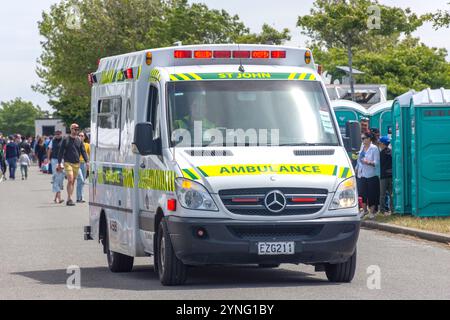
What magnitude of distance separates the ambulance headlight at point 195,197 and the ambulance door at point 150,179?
550mm

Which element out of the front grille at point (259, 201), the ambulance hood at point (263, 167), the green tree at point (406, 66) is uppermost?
the green tree at point (406, 66)

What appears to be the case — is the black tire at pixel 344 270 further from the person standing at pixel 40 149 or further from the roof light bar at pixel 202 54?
A: the person standing at pixel 40 149

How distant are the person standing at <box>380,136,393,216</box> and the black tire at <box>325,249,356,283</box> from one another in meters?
10.6

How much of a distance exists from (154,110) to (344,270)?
2533 millimetres

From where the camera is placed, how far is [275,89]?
1357 cm

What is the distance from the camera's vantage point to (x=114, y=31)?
83375 mm

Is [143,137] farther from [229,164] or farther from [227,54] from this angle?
[227,54]

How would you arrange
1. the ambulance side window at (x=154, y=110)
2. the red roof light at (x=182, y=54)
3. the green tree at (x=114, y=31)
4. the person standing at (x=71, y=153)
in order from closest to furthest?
the ambulance side window at (x=154, y=110) < the red roof light at (x=182, y=54) < the person standing at (x=71, y=153) < the green tree at (x=114, y=31)

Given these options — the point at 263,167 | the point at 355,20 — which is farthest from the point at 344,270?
the point at 355,20

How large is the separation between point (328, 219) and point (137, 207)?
92.1 inches

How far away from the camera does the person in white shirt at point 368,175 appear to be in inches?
917

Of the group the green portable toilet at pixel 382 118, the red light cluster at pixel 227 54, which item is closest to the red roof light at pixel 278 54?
the red light cluster at pixel 227 54

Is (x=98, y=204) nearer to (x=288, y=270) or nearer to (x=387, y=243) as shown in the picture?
(x=288, y=270)

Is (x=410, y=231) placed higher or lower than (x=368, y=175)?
lower
